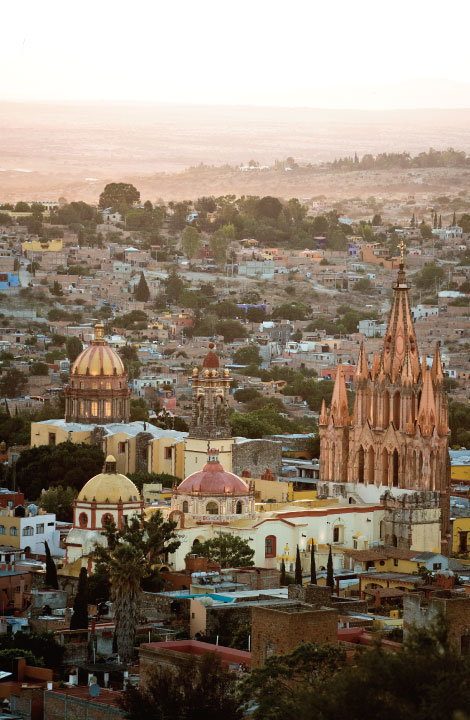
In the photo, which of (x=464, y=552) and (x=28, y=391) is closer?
(x=464, y=552)

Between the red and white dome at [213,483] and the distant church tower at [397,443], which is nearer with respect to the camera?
the red and white dome at [213,483]

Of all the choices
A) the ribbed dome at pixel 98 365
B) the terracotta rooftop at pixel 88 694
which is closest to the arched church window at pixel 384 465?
the ribbed dome at pixel 98 365

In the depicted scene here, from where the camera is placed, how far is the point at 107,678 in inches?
2192

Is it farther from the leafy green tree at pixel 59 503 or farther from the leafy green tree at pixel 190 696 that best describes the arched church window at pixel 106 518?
the leafy green tree at pixel 190 696

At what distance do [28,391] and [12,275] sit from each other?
46156 millimetres

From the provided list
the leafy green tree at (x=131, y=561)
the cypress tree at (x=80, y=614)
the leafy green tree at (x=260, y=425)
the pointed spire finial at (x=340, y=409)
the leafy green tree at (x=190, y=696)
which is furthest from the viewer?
the leafy green tree at (x=260, y=425)

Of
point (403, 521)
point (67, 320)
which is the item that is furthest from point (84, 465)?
point (67, 320)

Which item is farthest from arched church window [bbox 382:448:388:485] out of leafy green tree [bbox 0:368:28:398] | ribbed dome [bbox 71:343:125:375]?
leafy green tree [bbox 0:368:28:398]

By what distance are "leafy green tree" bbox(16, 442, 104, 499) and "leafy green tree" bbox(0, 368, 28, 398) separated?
5384 cm

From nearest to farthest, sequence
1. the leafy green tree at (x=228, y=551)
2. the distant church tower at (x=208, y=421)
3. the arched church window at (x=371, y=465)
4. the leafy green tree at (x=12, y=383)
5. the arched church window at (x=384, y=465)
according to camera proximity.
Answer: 1. the leafy green tree at (x=228, y=551)
2. the arched church window at (x=384, y=465)
3. the arched church window at (x=371, y=465)
4. the distant church tower at (x=208, y=421)
5. the leafy green tree at (x=12, y=383)

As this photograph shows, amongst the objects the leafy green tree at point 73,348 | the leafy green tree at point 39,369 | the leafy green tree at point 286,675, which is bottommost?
the leafy green tree at point 286,675

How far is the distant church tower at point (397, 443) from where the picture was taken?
8719cm

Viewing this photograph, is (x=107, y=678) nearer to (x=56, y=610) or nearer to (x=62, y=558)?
(x=56, y=610)

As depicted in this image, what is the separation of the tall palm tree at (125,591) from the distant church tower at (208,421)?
3023 centimetres
